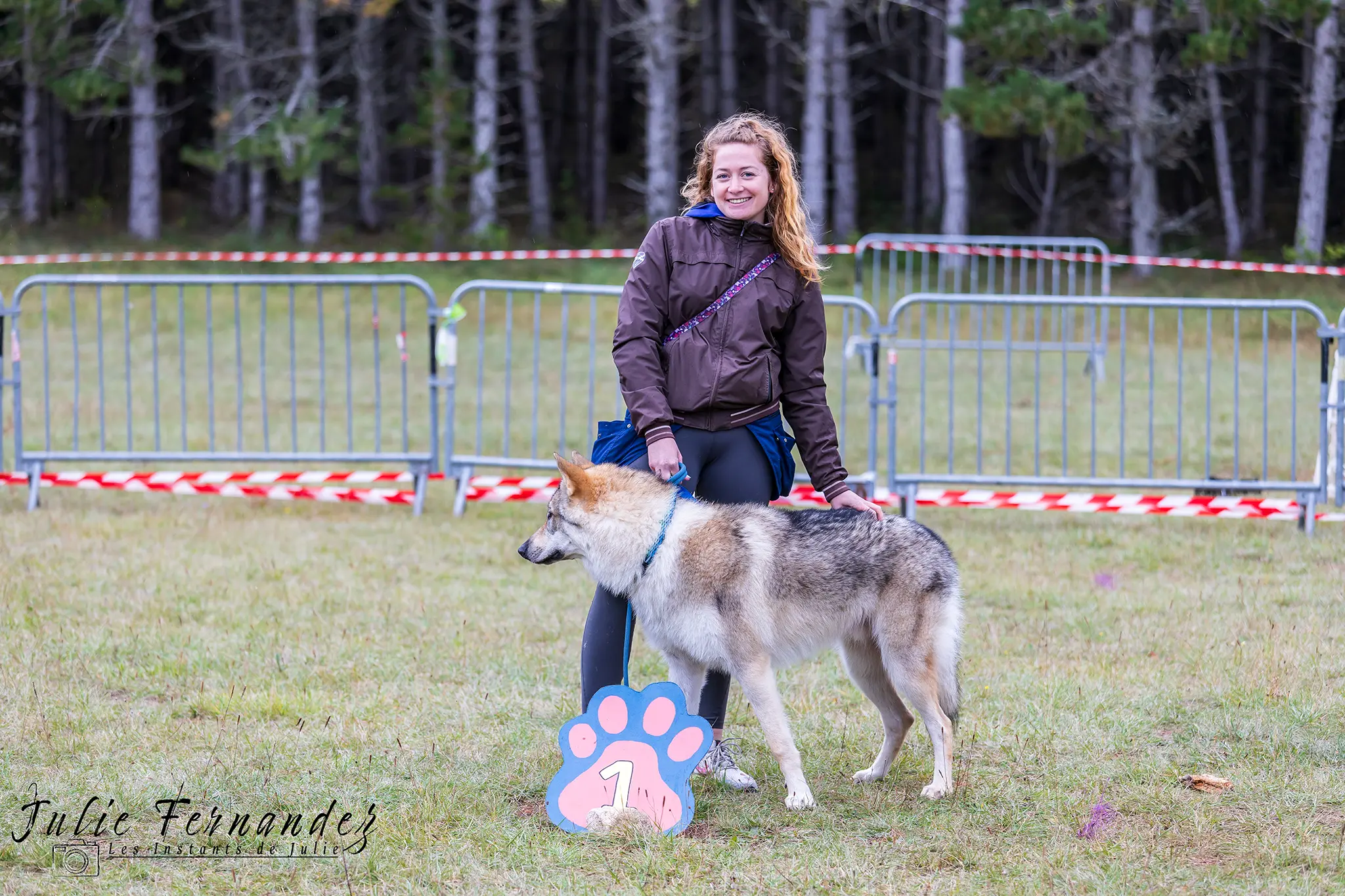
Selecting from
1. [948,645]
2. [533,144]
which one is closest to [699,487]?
[948,645]

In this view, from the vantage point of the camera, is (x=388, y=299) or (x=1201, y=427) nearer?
(x=1201, y=427)

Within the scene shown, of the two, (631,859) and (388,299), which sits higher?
(388,299)

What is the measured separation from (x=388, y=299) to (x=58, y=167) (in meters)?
17.2

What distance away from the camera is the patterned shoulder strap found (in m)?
4.02

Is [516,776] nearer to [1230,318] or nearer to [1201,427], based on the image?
[1201,427]

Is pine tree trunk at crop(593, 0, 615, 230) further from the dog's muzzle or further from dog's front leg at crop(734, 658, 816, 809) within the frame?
dog's front leg at crop(734, 658, 816, 809)

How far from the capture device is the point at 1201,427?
12.0 m

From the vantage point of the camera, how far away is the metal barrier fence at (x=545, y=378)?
870 centimetres

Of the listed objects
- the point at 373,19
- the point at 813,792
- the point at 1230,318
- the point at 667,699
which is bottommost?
the point at 813,792

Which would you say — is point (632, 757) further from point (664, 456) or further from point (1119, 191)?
point (1119, 191)

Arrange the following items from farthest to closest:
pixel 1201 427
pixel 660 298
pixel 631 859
Result: pixel 1201 427 → pixel 660 298 → pixel 631 859

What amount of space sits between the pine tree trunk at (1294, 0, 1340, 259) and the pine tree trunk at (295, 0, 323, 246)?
632 inches

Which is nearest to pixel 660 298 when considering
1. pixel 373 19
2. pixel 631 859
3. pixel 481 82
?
pixel 631 859

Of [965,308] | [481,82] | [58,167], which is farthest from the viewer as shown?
[58,167]
